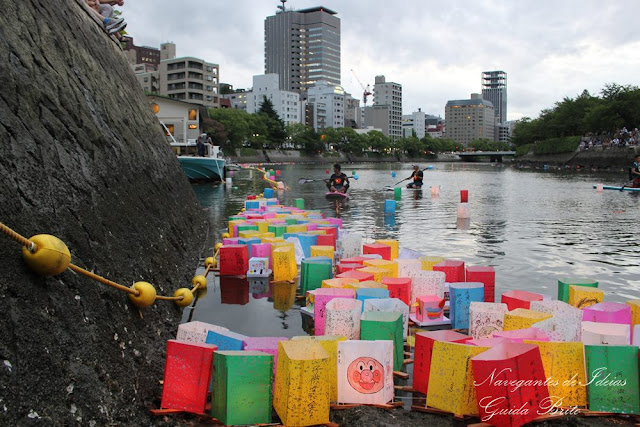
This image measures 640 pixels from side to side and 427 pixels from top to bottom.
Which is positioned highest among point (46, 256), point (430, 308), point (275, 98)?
point (275, 98)

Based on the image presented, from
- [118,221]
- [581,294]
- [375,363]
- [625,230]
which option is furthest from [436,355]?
[625,230]

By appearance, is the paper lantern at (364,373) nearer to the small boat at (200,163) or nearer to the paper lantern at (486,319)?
the paper lantern at (486,319)

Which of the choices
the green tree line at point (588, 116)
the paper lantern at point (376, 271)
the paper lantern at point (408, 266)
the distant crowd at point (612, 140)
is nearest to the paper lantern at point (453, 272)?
the paper lantern at point (408, 266)

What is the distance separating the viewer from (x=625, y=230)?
15453 mm

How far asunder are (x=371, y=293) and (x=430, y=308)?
3.15 ft

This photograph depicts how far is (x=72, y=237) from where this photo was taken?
175 inches

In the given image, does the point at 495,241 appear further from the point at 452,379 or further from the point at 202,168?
the point at 202,168

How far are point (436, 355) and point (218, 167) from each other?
33467 millimetres

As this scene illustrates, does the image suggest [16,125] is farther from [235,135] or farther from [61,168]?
[235,135]

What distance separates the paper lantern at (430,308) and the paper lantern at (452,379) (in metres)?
A: 2.27

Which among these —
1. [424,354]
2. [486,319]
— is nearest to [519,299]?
[486,319]

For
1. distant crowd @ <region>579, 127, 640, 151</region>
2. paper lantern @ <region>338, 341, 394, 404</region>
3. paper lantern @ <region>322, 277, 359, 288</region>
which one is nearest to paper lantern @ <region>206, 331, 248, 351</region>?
paper lantern @ <region>338, 341, 394, 404</region>

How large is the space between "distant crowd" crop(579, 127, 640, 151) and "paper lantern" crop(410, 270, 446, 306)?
6697cm

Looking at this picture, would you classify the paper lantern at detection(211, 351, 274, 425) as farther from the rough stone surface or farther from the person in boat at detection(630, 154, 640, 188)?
the person in boat at detection(630, 154, 640, 188)
